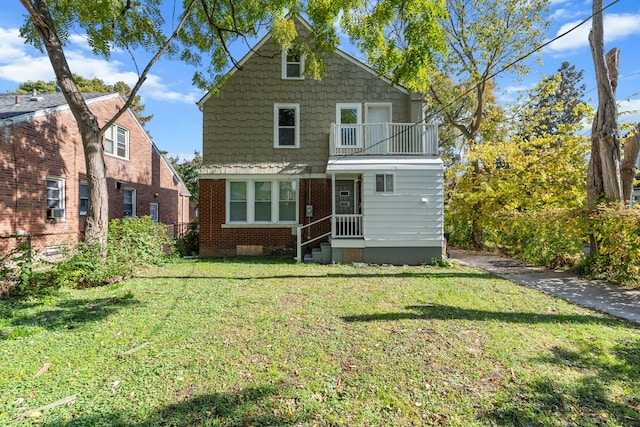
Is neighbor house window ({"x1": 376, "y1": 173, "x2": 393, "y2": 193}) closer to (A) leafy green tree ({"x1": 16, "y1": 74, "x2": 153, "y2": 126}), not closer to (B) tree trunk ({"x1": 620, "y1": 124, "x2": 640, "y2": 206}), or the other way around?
(B) tree trunk ({"x1": 620, "y1": 124, "x2": 640, "y2": 206})

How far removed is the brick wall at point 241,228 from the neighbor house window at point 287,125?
1.57 m

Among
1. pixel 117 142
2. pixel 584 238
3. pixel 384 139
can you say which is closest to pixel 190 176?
pixel 117 142

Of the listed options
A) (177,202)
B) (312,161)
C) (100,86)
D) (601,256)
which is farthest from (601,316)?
(100,86)

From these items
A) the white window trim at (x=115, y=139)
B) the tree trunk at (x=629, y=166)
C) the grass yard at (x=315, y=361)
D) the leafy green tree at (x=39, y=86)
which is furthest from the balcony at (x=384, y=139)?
the leafy green tree at (x=39, y=86)

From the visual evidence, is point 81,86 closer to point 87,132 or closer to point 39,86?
point 39,86

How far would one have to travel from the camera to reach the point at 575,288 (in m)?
7.26

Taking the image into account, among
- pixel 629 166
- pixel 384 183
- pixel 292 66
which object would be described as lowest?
pixel 384 183

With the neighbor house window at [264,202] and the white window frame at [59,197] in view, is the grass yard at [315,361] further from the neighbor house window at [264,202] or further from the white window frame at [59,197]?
the white window frame at [59,197]

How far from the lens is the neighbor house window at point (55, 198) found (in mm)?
11672

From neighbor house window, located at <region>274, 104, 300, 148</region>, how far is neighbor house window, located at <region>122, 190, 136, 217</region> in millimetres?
8580

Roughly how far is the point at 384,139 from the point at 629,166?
649 centimetres

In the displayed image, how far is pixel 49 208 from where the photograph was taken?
11641 millimetres

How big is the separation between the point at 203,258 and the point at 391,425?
10176 millimetres

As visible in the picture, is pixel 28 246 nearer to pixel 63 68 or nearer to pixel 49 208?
pixel 63 68
